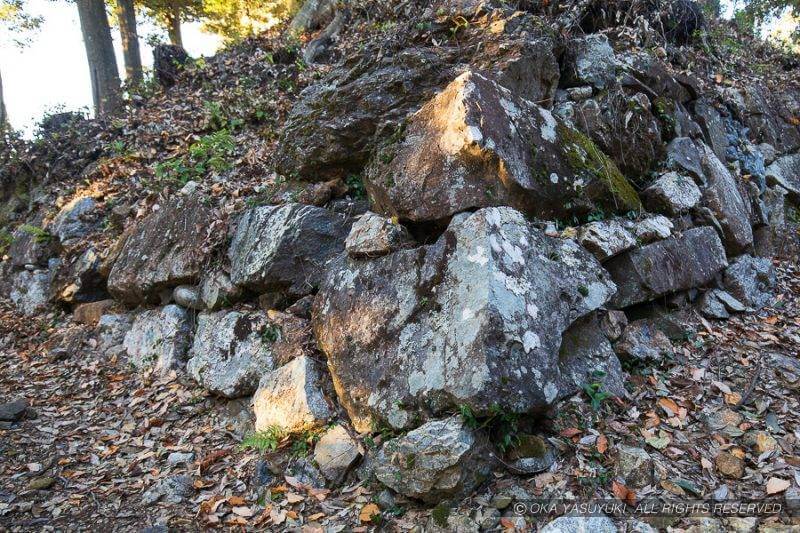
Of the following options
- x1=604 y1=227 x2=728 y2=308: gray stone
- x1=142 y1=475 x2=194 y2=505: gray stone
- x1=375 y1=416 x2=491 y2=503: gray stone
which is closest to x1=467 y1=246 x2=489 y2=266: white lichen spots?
x1=375 y1=416 x2=491 y2=503: gray stone

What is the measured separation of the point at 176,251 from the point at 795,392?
23.2 feet

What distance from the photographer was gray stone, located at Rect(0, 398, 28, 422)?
5.45 m

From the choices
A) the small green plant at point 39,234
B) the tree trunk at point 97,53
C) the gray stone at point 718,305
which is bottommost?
the gray stone at point 718,305

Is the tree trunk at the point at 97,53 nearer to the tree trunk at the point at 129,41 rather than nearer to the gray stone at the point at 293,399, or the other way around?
the tree trunk at the point at 129,41

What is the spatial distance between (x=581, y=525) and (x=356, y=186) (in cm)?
436

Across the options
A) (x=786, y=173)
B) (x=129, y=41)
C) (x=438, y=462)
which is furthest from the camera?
(x=129, y=41)

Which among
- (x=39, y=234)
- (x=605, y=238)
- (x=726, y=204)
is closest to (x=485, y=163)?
(x=605, y=238)

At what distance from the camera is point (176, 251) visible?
6.62 m

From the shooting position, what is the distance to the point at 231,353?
18.3ft

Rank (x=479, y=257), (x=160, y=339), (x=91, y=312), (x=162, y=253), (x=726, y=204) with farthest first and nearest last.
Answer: (x=91, y=312) → (x=162, y=253) → (x=726, y=204) → (x=160, y=339) → (x=479, y=257)

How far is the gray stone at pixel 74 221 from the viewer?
8.34 m

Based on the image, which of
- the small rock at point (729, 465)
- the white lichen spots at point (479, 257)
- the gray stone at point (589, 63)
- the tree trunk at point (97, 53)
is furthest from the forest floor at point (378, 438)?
the tree trunk at point (97, 53)

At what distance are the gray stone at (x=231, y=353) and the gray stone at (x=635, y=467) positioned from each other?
3.44 m

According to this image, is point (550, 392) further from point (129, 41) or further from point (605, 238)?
point (129, 41)
